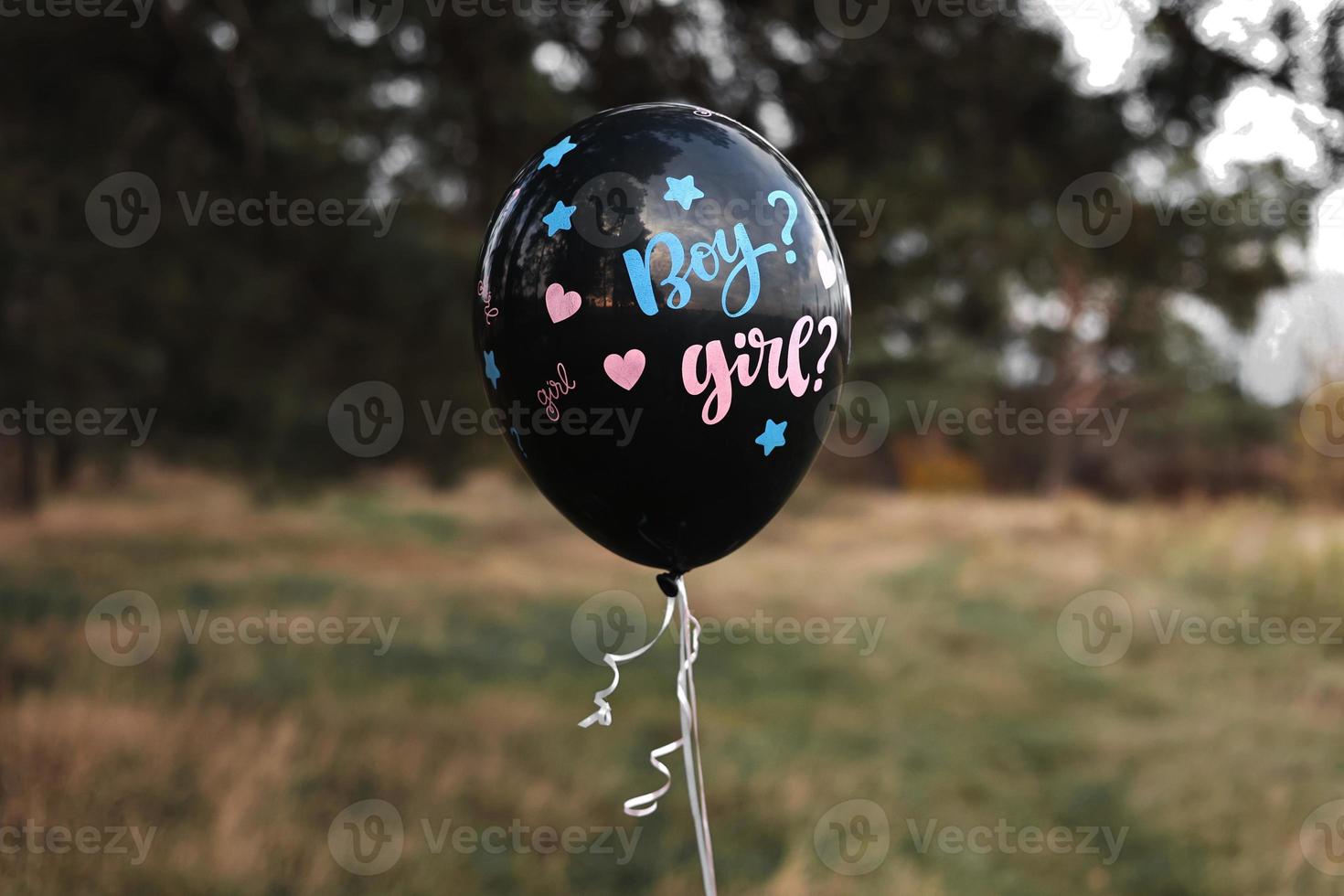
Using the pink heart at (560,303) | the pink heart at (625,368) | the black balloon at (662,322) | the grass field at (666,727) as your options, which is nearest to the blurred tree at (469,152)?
the grass field at (666,727)

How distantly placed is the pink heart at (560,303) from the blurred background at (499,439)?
320cm

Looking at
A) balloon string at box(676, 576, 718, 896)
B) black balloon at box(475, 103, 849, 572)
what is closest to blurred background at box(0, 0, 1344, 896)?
balloon string at box(676, 576, 718, 896)

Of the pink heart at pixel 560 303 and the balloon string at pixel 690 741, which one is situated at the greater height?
the pink heart at pixel 560 303

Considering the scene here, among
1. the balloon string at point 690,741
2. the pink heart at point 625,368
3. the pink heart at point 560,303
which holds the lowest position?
the balloon string at point 690,741

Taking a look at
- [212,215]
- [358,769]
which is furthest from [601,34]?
[358,769]

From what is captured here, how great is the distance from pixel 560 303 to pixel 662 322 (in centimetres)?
21

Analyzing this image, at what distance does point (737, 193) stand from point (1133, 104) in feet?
13.6

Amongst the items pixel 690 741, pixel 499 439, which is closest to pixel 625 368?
pixel 690 741

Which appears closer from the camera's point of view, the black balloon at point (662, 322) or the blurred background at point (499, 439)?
the black balloon at point (662, 322)

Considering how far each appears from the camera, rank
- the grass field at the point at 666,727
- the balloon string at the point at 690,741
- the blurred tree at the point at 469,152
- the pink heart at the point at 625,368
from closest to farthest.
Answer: the pink heart at the point at 625,368
the balloon string at the point at 690,741
the grass field at the point at 666,727
the blurred tree at the point at 469,152

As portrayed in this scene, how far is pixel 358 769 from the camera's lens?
17.7ft

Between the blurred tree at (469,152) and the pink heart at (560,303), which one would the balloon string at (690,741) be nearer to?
the pink heart at (560,303)

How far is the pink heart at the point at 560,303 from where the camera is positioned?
2061 mm

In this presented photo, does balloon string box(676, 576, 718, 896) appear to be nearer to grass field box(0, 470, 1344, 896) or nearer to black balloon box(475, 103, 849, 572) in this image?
black balloon box(475, 103, 849, 572)
